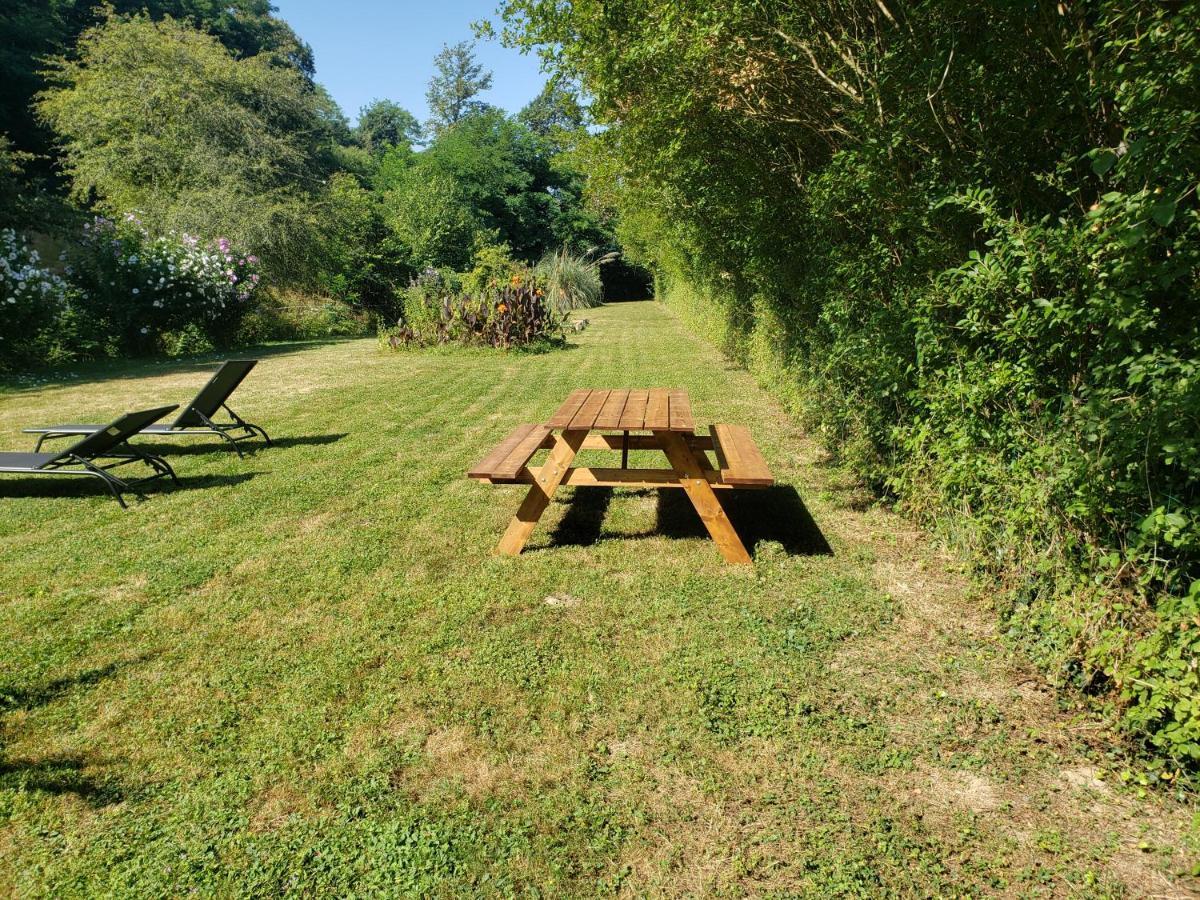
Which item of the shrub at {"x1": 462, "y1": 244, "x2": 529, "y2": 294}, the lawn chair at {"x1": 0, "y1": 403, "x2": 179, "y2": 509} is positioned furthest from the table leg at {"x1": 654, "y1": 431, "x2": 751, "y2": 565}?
the shrub at {"x1": 462, "y1": 244, "x2": 529, "y2": 294}

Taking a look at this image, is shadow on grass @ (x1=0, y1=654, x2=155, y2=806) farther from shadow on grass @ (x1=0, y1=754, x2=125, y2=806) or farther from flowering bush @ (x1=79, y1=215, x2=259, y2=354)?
flowering bush @ (x1=79, y1=215, x2=259, y2=354)

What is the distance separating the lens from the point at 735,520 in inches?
178

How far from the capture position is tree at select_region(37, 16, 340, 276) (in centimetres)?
1820

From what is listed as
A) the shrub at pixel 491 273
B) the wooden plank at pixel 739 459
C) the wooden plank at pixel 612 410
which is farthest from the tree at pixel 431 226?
the wooden plank at pixel 739 459

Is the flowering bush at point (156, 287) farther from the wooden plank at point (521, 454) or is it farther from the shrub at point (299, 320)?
the wooden plank at point (521, 454)

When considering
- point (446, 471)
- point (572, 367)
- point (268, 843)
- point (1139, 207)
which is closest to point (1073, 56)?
point (1139, 207)

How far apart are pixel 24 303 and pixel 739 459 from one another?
13.3 metres

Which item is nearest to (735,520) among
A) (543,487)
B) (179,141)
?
(543,487)

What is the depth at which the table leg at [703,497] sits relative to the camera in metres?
3.75

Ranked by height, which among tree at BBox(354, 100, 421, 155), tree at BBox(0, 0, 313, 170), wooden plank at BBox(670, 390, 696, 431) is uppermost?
tree at BBox(354, 100, 421, 155)

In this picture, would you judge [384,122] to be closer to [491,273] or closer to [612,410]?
[491,273]

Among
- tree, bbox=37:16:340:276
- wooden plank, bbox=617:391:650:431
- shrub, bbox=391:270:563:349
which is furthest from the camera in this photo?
tree, bbox=37:16:340:276

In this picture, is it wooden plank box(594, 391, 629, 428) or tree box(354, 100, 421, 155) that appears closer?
wooden plank box(594, 391, 629, 428)

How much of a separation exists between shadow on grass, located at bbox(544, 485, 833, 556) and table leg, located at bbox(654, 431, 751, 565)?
24 cm
